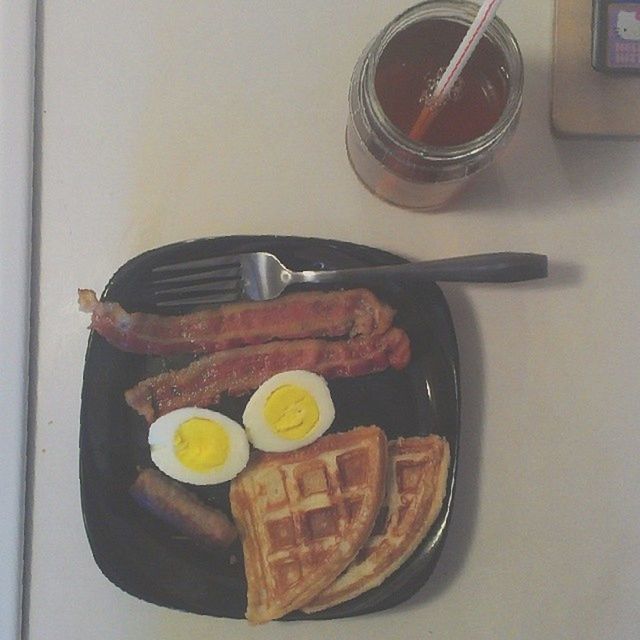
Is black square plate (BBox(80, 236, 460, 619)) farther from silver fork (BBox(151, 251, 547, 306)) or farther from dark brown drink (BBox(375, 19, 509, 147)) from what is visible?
dark brown drink (BBox(375, 19, 509, 147))

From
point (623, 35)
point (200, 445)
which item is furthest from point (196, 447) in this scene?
point (623, 35)

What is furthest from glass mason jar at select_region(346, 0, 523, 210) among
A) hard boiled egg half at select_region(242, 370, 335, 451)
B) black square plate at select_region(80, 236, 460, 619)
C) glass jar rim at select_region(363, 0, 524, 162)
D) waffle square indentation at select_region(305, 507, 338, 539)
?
waffle square indentation at select_region(305, 507, 338, 539)

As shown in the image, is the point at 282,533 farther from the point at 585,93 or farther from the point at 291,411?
the point at 585,93

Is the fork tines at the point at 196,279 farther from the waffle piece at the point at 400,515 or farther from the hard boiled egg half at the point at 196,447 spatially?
the waffle piece at the point at 400,515

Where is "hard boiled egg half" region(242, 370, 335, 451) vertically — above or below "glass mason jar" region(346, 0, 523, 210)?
below

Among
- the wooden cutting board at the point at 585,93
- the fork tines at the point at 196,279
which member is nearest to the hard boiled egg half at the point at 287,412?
the fork tines at the point at 196,279

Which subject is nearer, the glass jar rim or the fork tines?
the glass jar rim

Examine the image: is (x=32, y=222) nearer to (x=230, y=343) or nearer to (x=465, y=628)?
(x=230, y=343)
